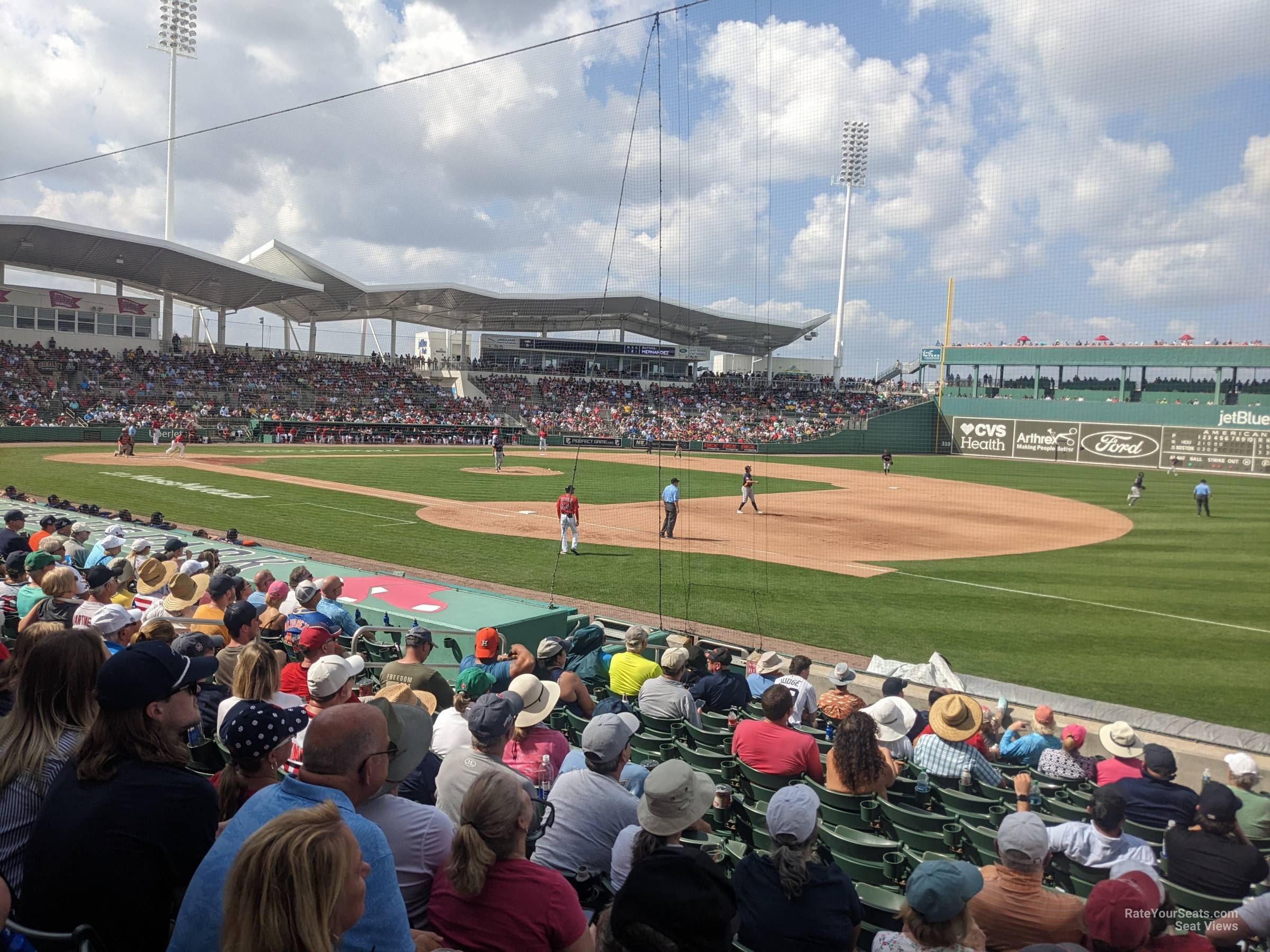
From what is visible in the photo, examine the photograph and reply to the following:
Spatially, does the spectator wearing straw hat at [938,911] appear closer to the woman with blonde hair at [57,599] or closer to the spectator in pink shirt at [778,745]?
the spectator in pink shirt at [778,745]

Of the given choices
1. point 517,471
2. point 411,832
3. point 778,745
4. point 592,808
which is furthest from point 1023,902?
point 517,471

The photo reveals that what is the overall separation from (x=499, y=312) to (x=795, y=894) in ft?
228

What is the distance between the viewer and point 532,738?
16.2 ft

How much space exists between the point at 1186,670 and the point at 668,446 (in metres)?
51.1

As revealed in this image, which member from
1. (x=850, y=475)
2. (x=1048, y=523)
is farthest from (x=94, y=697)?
(x=850, y=475)

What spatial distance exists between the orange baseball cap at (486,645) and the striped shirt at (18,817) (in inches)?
154

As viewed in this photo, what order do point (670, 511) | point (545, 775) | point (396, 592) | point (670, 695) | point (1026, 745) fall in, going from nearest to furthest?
point (545, 775) < point (670, 695) < point (1026, 745) < point (396, 592) < point (670, 511)

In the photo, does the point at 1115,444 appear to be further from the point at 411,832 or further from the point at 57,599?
the point at 411,832

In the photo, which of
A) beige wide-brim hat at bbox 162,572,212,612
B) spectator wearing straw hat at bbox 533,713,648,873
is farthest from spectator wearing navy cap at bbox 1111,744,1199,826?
beige wide-brim hat at bbox 162,572,212,612

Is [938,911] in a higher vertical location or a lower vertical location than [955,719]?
higher

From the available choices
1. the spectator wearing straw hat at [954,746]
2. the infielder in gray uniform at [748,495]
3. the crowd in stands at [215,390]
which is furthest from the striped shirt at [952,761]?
the crowd in stands at [215,390]

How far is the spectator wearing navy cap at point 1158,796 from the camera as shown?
495cm

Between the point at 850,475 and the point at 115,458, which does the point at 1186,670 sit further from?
the point at 115,458

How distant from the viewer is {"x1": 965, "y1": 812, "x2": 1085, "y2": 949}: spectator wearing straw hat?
3436 mm
